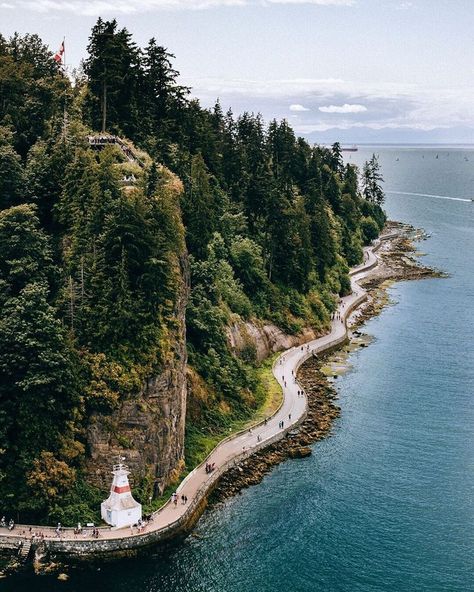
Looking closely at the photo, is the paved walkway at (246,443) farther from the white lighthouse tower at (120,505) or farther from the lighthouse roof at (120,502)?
the lighthouse roof at (120,502)

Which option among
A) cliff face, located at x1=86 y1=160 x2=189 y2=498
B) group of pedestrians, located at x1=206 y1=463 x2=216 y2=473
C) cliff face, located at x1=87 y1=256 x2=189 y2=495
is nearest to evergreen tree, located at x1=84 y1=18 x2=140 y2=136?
cliff face, located at x1=86 y1=160 x2=189 y2=498

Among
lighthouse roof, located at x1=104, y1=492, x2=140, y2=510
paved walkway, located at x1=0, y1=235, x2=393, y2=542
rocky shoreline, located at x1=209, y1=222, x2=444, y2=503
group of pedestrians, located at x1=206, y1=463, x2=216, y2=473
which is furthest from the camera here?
rocky shoreline, located at x1=209, y1=222, x2=444, y2=503

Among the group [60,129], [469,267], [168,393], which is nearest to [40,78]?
[60,129]

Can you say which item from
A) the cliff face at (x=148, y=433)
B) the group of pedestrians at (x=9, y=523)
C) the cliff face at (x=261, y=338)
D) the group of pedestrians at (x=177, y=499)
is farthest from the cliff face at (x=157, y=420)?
the cliff face at (x=261, y=338)

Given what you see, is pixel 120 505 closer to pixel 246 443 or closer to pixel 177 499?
pixel 177 499

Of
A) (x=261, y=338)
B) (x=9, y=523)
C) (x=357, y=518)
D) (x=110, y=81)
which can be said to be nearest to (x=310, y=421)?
(x=261, y=338)

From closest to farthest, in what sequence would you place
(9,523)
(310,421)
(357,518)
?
1. (9,523)
2. (357,518)
3. (310,421)

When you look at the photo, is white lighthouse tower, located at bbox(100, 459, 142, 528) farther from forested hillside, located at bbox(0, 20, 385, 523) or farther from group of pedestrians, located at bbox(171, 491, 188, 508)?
group of pedestrians, located at bbox(171, 491, 188, 508)
